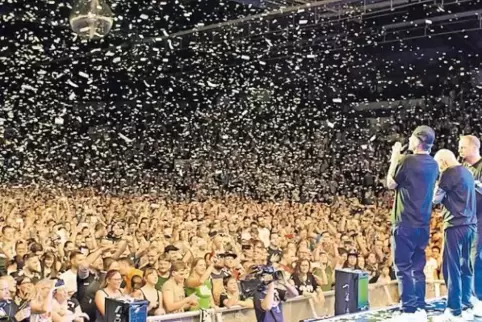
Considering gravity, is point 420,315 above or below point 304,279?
below

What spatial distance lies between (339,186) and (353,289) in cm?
996

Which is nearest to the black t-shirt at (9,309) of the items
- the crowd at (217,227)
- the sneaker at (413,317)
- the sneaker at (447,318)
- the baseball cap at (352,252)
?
the crowd at (217,227)

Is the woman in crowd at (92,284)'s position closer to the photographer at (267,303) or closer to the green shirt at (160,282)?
the green shirt at (160,282)

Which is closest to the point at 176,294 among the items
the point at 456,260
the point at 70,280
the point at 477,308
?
the point at 70,280

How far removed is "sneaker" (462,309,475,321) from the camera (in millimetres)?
4637

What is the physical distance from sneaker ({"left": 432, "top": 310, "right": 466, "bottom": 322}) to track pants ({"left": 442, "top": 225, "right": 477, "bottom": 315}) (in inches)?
1.0

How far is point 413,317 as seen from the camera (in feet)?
15.1

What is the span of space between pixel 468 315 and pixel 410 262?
20.4 inches

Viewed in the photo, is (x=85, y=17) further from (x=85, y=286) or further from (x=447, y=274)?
(x=447, y=274)

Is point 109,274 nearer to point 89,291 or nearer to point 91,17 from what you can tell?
point 89,291

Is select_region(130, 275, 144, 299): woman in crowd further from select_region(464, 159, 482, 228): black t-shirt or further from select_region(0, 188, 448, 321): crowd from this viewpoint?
select_region(464, 159, 482, 228): black t-shirt

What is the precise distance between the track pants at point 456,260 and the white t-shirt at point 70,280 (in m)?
2.49

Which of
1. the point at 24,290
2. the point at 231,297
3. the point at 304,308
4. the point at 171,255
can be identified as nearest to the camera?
the point at 24,290

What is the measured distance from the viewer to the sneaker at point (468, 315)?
464cm
